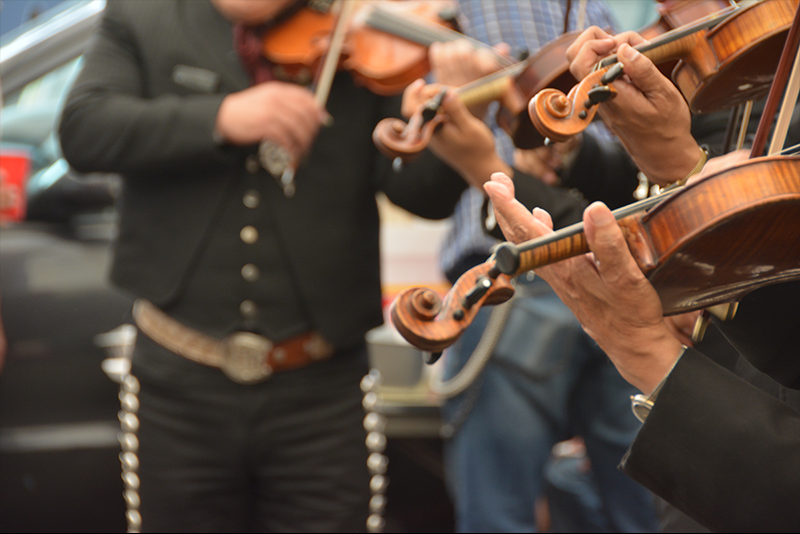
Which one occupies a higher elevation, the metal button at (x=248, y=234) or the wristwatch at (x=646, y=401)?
the wristwatch at (x=646, y=401)

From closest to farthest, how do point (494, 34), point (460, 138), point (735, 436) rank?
point (735, 436), point (460, 138), point (494, 34)

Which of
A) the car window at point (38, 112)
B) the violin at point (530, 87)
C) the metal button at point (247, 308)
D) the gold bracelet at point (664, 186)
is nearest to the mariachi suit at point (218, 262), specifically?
the metal button at point (247, 308)

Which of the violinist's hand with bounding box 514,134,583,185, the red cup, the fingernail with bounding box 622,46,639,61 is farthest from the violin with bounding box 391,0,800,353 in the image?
the red cup

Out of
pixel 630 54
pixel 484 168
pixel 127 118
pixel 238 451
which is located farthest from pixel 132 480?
pixel 630 54

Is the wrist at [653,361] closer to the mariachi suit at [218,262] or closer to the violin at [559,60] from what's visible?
the violin at [559,60]

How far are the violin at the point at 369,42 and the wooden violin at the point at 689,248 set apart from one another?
589 millimetres

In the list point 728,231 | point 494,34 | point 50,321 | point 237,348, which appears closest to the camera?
point 728,231

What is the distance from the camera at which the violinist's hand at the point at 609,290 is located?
0.46m

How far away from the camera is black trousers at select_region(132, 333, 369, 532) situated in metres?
0.94

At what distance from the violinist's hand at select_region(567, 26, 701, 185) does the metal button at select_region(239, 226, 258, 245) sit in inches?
21.3

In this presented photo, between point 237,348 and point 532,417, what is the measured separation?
57cm

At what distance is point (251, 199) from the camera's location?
3.18 ft

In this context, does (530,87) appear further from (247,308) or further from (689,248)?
(247,308)

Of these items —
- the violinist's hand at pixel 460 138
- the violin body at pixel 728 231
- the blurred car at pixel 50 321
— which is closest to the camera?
the violin body at pixel 728 231
